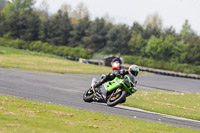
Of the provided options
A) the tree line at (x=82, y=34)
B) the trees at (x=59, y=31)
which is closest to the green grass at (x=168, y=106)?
the tree line at (x=82, y=34)

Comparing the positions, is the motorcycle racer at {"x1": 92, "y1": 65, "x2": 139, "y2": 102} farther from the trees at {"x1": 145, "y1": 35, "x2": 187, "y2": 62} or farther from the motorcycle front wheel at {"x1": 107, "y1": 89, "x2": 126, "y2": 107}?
the trees at {"x1": 145, "y1": 35, "x2": 187, "y2": 62}

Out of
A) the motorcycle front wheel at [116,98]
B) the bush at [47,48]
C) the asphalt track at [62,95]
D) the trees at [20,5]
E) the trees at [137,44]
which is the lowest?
the asphalt track at [62,95]

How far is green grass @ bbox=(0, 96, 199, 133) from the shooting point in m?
10.7

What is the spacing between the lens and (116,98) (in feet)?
47.7

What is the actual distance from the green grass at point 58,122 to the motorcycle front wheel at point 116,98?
0.81m

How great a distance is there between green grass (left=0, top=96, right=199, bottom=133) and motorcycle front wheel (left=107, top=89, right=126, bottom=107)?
0.81m

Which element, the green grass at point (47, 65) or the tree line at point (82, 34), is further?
the tree line at point (82, 34)

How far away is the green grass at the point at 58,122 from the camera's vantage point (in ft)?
35.0

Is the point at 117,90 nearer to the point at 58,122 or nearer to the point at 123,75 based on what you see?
the point at 123,75

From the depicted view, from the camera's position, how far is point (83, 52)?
3521 inches

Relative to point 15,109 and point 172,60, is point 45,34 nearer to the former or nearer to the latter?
point 172,60

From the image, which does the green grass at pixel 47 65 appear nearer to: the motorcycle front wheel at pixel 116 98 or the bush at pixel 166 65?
the bush at pixel 166 65

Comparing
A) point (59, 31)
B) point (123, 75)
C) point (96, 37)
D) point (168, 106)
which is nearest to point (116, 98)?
point (123, 75)

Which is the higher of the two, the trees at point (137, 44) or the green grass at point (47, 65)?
the trees at point (137, 44)
